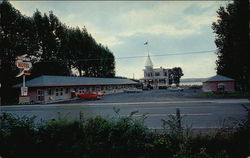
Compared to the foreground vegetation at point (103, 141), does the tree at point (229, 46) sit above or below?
above

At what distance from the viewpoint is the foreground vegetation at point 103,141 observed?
4215 millimetres

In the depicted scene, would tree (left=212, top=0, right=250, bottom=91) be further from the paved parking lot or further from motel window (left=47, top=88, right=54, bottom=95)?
motel window (left=47, top=88, right=54, bottom=95)

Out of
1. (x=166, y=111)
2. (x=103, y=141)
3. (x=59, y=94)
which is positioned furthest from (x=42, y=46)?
(x=103, y=141)

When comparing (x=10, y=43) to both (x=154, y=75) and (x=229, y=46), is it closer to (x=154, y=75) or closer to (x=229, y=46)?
(x=229, y=46)

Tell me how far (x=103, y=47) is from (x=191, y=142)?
64.2 meters

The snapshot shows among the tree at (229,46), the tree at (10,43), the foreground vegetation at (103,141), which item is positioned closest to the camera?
the foreground vegetation at (103,141)

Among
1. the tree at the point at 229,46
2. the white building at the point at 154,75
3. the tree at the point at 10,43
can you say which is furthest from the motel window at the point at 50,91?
the white building at the point at 154,75

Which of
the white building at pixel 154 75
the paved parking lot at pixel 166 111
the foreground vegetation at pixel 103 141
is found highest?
the white building at pixel 154 75

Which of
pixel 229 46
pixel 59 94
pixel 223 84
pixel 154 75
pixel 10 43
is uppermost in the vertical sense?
pixel 10 43

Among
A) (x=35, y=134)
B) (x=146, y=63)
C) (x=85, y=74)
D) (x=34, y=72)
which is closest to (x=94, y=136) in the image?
(x=35, y=134)

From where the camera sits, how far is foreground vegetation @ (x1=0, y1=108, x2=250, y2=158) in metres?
4.21

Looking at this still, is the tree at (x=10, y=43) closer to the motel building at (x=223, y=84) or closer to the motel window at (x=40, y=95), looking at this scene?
the motel window at (x=40, y=95)

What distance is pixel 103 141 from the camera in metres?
4.36

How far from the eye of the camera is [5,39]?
31.6 meters
